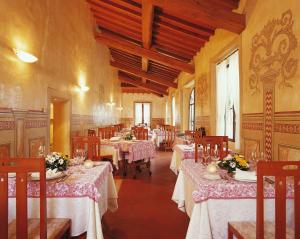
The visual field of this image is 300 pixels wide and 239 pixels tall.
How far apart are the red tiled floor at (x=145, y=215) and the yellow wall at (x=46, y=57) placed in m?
1.62

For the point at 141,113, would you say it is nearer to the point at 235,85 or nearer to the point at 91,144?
the point at 235,85

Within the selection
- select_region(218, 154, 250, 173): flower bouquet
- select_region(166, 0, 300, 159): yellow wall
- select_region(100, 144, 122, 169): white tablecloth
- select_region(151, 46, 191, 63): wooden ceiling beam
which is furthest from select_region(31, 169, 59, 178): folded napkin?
select_region(151, 46, 191, 63): wooden ceiling beam

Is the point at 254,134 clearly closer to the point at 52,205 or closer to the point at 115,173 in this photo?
the point at 52,205

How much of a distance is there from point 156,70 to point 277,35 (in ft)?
26.1

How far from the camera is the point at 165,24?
220 inches

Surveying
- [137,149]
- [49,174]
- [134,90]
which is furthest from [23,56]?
[134,90]

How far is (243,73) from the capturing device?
4016mm

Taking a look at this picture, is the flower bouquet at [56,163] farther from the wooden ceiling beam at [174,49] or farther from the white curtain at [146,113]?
the white curtain at [146,113]

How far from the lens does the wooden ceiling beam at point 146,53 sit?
730 cm

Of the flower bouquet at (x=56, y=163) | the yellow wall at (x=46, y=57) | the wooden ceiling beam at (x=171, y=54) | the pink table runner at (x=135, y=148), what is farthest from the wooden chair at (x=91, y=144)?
the wooden ceiling beam at (x=171, y=54)

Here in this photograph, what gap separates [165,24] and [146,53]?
1797 millimetres

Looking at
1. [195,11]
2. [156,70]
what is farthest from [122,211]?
[156,70]

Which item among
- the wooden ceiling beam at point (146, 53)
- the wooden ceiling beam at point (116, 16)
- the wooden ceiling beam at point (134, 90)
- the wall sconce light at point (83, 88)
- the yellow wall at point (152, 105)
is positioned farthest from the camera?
the yellow wall at point (152, 105)

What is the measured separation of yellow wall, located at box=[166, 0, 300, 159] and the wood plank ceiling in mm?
293
